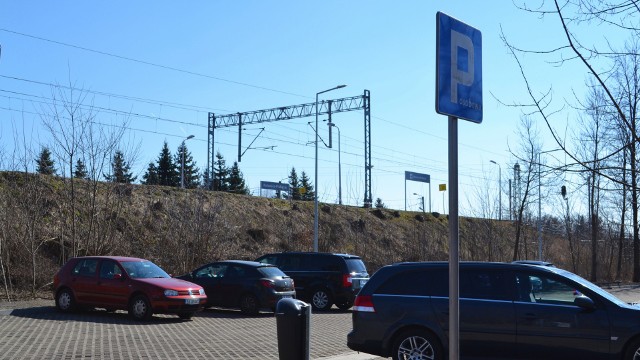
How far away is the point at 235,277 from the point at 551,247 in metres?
34.5

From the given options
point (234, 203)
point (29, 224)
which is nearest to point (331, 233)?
point (234, 203)

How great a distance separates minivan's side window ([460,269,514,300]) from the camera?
10.6m

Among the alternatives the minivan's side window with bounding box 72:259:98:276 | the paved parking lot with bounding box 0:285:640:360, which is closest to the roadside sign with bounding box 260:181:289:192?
the paved parking lot with bounding box 0:285:640:360

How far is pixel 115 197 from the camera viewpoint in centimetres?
3225

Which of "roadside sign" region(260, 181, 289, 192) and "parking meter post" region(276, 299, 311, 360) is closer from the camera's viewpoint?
"parking meter post" region(276, 299, 311, 360)

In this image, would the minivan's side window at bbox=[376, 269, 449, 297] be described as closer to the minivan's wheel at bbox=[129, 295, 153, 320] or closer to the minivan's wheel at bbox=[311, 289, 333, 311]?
the minivan's wheel at bbox=[129, 295, 153, 320]

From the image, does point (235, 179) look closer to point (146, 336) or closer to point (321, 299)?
point (321, 299)

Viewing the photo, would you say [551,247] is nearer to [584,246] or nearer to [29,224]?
[584,246]

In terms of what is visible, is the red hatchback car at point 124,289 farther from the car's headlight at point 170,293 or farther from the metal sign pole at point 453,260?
the metal sign pole at point 453,260

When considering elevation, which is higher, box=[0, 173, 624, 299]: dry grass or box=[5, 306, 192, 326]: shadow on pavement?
box=[0, 173, 624, 299]: dry grass

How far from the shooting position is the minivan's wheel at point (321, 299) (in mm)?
22609

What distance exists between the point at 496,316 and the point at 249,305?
35.7 ft

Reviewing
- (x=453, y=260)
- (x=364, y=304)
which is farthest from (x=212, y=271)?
(x=453, y=260)

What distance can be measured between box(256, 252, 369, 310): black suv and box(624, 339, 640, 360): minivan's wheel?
13.0 metres
